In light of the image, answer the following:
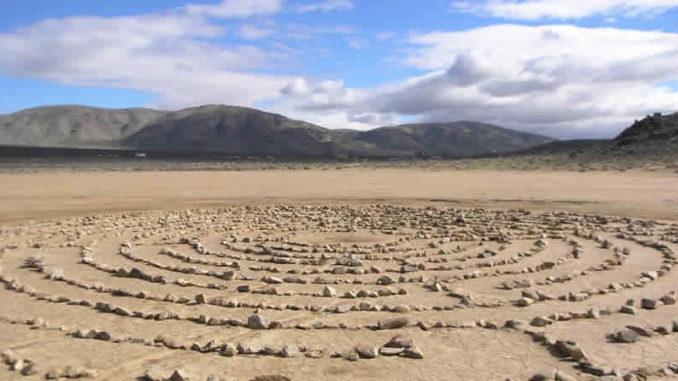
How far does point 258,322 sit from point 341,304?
1.25 m

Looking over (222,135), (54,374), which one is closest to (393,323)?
(54,374)

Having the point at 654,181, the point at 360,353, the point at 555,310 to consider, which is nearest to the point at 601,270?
the point at 555,310

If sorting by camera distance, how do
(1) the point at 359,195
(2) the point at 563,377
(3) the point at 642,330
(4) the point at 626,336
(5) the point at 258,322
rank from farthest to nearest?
1. (1) the point at 359,195
2. (5) the point at 258,322
3. (3) the point at 642,330
4. (4) the point at 626,336
5. (2) the point at 563,377

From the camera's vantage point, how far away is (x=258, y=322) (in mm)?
6469

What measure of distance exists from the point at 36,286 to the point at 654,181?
27081 millimetres

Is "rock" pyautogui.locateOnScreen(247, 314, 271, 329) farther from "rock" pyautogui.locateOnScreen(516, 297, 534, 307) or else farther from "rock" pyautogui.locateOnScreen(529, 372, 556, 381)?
"rock" pyautogui.locateOnScreen(516, 297, 534, 307)

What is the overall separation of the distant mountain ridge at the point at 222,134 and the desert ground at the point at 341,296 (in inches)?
4906

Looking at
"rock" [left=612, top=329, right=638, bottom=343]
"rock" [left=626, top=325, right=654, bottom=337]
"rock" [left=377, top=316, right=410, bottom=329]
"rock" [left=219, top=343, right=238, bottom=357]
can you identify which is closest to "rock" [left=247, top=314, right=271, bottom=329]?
"rock" [left=219, top=343, right=238, bottom=357]

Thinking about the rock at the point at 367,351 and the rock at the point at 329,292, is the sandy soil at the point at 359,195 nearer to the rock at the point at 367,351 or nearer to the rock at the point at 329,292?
the rock at the point at 329,292

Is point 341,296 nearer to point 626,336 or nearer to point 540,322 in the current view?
point 540,322

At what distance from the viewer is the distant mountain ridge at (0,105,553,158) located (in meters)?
153

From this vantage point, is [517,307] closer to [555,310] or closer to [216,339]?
[555,310]

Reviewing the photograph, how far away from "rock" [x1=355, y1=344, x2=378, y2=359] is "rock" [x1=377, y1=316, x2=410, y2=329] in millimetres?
839

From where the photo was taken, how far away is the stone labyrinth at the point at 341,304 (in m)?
5.41
